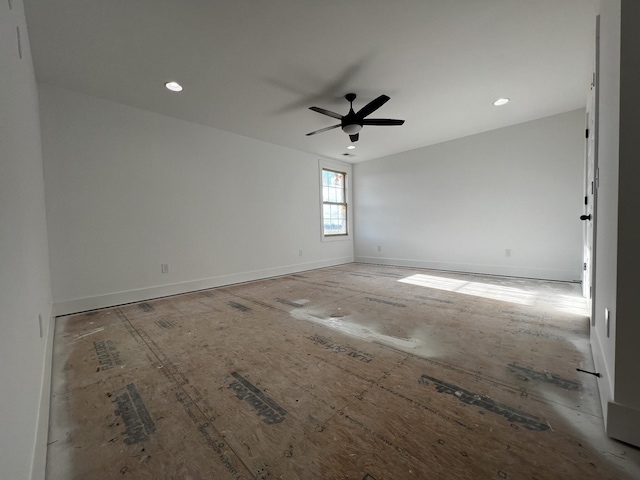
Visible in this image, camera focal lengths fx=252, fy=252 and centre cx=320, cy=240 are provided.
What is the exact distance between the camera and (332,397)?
141 centimetres

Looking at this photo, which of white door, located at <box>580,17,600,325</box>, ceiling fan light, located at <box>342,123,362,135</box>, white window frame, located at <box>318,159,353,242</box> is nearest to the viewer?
white door, located at <box>580,17,600,325</box>

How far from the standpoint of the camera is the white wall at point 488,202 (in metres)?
3.99

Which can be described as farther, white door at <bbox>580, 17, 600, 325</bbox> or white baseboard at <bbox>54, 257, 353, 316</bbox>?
white baseboard at <bbox>54, 257, 353, 316</bbox>

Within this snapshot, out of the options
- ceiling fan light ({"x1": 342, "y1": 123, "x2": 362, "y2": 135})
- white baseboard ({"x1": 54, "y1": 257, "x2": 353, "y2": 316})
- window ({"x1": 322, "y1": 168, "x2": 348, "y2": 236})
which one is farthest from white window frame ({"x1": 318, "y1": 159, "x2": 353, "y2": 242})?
ceiling fan light ({"x1": 342, "y1": 123, "x2": 362, "y2": 135})

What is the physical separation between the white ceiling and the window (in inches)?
99.7

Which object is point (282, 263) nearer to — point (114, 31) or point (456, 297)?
point (456, 297)

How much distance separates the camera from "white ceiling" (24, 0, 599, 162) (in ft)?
6.40

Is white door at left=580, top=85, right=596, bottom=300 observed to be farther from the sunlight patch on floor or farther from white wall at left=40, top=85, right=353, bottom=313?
white wall at left=40, top=85, right=353, bottom=313

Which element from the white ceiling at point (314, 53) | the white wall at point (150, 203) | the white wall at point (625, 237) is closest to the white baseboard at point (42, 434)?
the white wall at point (150, 203)

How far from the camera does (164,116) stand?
12.0 feet

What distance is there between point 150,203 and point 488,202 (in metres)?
5.68

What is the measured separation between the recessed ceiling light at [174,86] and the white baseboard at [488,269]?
5175mm

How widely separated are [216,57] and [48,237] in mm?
2723

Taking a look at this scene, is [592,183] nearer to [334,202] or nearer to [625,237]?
[625,237]
